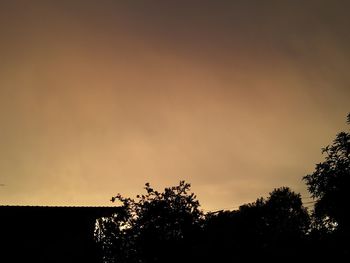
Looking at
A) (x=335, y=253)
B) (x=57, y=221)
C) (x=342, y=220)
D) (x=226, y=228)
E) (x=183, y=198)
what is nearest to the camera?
(x=335, y=253)

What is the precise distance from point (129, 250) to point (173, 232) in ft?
7.95

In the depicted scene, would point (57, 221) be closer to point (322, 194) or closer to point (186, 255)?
point (186, 255)

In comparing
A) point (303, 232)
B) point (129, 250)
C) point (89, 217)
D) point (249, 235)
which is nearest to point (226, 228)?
point (249, 235)

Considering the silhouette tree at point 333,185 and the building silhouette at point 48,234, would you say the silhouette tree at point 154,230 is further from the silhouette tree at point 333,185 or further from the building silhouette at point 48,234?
the silhouette tree at point 333,185

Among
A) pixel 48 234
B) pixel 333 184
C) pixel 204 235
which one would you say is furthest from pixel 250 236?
pixel 333 184

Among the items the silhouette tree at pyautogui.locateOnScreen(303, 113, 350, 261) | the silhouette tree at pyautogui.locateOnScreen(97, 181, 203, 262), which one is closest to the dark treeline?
the silhouette tree at pyautogui.locateOnScreen(97, 181, 203, 262)

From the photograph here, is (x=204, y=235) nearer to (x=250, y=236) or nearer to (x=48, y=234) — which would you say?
(x=250, y=236)

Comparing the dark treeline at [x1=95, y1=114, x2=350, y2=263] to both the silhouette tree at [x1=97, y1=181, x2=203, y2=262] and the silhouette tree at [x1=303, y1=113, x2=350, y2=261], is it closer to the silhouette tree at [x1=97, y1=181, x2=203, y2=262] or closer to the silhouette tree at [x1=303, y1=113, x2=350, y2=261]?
the silhouette tree at [x1=97, y1=181, x2=203, y2=262]

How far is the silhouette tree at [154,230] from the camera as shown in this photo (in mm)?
14164

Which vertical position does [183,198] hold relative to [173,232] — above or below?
above

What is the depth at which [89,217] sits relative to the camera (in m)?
19.7

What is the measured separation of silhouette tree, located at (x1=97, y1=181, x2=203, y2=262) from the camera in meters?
14.2

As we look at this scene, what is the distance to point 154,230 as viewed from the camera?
14906 millimetres

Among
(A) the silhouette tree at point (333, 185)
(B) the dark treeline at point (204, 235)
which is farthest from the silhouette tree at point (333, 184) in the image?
(B) the dark treeline at point (204, 235)
